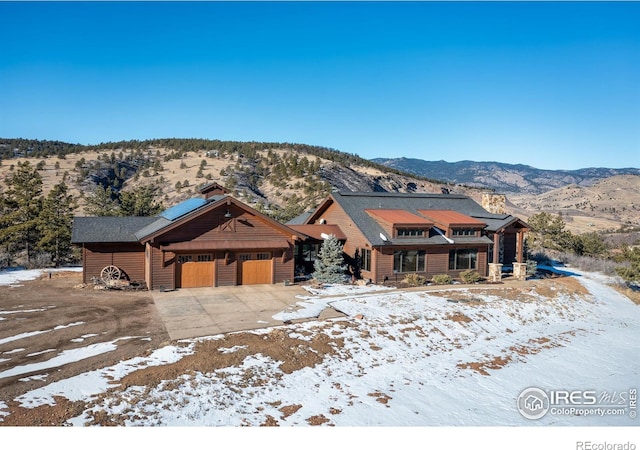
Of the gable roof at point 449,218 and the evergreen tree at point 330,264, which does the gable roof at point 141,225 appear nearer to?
the evergreen tree at point 330,264

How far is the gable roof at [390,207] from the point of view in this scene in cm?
2708

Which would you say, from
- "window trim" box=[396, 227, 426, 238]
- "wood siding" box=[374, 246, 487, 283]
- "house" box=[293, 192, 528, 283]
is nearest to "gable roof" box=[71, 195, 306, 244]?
"house" box=[293, 192, 528, 283]

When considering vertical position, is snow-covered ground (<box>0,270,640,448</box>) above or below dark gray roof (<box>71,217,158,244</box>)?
below

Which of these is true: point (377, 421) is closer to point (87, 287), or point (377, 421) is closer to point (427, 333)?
point (427, 333)

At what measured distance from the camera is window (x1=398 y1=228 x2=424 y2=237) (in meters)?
26.5

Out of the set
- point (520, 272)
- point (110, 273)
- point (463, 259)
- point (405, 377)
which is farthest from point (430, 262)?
point (110, 273)

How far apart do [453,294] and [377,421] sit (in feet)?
44.8

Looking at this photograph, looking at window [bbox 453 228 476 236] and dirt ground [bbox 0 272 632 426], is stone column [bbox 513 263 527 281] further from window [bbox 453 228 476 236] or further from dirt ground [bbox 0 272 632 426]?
dirt ground [bbox 0 272 632 426]

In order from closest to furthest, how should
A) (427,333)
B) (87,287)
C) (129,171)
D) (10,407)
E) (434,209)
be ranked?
(10,407) < (427,333) < (87,287) < (434,209) < (129,171)

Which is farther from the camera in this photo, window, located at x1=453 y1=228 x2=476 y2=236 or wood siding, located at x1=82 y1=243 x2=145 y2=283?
window, located at x1=453 y1=228 x2=476 y2=236

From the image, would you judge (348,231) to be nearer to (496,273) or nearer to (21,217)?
(496,273)

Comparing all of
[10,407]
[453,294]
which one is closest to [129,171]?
[453,294]

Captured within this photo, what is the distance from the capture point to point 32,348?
13.1m

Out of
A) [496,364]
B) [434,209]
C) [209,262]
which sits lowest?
[496,364]
